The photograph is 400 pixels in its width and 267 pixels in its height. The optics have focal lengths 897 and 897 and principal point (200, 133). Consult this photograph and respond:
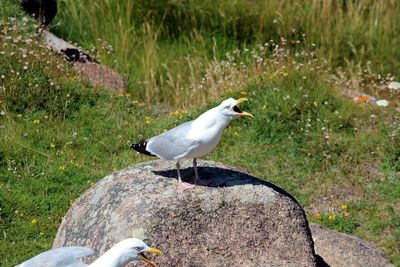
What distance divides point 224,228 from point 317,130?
3.71 m

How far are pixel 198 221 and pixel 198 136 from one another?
1.89ft

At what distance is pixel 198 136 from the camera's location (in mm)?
6105

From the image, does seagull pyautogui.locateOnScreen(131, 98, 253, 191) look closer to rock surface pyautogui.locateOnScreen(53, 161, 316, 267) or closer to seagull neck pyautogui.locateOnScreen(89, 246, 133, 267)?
rock surface pyautogui.locateOnScreen(53, 161, 316, 267)

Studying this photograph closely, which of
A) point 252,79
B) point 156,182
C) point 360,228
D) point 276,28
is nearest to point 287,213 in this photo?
point 156,182

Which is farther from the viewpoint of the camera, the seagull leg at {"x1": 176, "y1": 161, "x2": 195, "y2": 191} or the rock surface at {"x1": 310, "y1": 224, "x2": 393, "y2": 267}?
the rock surface at {"x1": 310, "y1": 224, "x2": 393, "y2": 267}

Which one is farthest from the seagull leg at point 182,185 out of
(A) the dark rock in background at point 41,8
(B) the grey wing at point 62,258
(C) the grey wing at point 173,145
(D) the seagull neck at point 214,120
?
(A) the dark rock in background at point 41,8

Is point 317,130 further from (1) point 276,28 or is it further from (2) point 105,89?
(1) point 276,28

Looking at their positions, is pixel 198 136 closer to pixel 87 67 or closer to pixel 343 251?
pixel 343 251

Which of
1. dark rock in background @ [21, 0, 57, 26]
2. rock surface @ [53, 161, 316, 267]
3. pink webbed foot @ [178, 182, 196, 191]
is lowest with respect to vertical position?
dark rock in background @ [21, 0, 57, 26]

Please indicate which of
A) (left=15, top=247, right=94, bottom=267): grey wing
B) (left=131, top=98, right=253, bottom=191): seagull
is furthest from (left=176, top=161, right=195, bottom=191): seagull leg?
(left=15, top=247, right=94, bottom=267): grey wing

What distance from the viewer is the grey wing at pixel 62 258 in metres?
5.42

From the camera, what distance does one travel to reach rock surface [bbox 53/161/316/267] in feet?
19.6

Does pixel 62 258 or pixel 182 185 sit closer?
pixel 62 258

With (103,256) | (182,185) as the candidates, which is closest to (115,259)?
→ (103,256)
